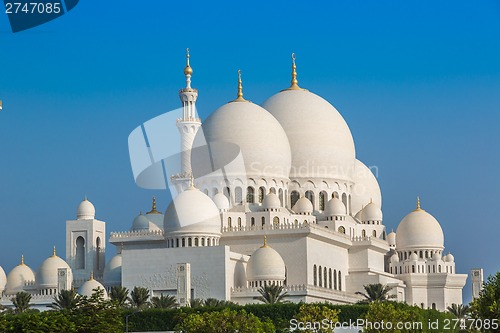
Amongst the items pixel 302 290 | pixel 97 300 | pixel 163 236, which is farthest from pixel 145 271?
pixel 97 300

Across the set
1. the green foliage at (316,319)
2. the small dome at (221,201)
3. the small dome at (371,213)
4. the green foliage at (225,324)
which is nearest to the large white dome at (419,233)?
the small dome at (371,213)

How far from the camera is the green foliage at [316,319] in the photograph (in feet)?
191

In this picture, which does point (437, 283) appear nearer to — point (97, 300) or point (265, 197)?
point (265, 197)

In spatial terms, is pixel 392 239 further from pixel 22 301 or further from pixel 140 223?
pixel 22 301

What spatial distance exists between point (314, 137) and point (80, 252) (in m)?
16.1

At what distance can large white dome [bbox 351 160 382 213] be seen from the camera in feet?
300

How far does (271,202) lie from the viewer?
82.7 metres

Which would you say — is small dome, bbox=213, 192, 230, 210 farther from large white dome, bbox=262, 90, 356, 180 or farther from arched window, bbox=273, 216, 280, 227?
large white dome, bbox=262, 90, 356, 180

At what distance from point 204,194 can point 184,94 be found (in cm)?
742

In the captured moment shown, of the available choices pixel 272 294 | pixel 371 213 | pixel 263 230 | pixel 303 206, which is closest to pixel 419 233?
pixel 371 213

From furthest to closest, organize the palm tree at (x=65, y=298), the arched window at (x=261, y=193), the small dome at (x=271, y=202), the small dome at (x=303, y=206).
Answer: the arched window at (x=261, y=193) < the small dome at (x=303, y=206) < the small dome at (x=271, y=202) < the palm tree at (x=65, y=298)

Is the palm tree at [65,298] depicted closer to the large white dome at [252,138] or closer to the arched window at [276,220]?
the arched window at [276,220]

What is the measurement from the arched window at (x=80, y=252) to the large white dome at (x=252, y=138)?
9.33 m

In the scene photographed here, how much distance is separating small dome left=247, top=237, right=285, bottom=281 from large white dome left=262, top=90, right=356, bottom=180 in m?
11.9
